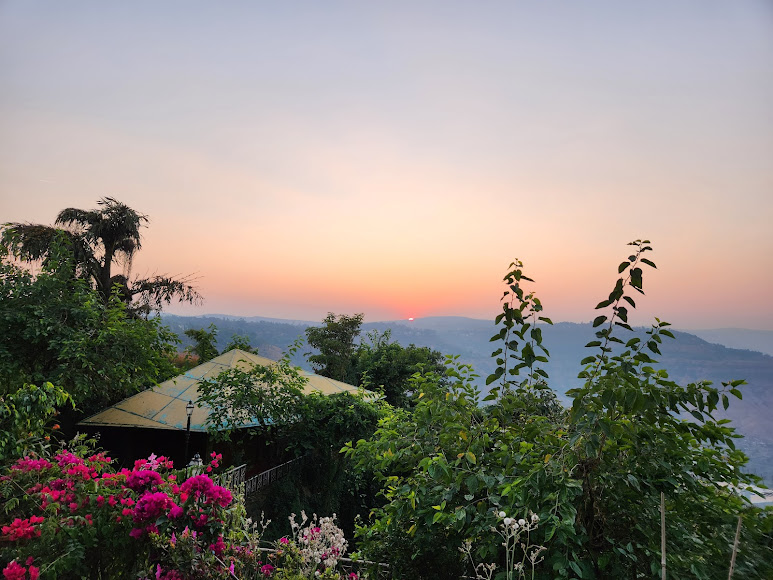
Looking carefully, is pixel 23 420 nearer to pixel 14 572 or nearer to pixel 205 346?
pixel 14 572

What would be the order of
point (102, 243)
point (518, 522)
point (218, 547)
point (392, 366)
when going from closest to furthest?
point (518, 522)
point (218, 547)
point (102, 243)
point (392, 366)

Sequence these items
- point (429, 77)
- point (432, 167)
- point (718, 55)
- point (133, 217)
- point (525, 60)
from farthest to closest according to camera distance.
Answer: point (133, 217) < point (432, 167) < point (429, 77) < point (525, 60) < point (718, 55)

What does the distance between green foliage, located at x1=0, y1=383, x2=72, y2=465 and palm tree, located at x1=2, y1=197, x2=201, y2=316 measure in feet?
36.7

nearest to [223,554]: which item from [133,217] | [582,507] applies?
[582,507]

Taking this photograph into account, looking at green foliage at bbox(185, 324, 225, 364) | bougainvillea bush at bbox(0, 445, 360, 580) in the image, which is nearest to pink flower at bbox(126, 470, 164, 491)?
bougainvillea bush at bbox(0, 445, 360, 580)

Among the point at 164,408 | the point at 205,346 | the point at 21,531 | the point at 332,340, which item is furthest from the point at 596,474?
the point at 332,340

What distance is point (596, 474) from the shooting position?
2.05 meters

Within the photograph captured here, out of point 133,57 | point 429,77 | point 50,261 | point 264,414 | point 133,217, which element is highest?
point 429,77

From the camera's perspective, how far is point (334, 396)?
9820mm

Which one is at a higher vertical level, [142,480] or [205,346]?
[142,480]

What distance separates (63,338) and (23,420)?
639 centimetres

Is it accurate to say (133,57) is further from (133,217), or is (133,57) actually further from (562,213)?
(562,213)

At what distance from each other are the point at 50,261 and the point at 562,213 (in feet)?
44.6

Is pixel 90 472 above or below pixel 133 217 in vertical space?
below
